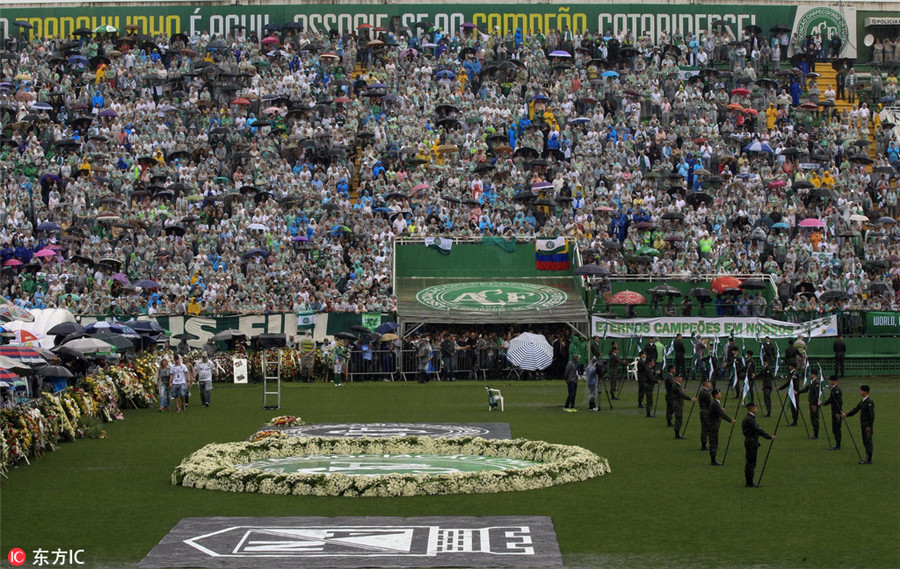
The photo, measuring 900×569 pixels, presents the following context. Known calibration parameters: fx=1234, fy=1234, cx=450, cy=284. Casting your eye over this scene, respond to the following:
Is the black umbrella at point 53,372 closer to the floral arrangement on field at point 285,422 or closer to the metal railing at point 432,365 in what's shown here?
the floral arrangement on field at point 285,422

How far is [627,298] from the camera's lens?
1651 inches

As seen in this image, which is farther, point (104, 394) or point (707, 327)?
point (707, 327)

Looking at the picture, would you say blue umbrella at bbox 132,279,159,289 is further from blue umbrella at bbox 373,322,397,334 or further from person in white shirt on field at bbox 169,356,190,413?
person in white shirt on field at bbox 169,356,190,413

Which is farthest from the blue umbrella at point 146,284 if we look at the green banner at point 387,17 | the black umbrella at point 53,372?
the green banner at point 387,17

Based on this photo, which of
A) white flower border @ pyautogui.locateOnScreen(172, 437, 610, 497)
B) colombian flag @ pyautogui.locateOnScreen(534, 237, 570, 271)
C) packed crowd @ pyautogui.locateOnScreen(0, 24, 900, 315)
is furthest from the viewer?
colombian flag @ pyautogui.locateOnScreen(534, 237, 570, 271)

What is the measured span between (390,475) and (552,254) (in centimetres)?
2812

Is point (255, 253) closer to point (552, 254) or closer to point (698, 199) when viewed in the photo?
point (552, 254)

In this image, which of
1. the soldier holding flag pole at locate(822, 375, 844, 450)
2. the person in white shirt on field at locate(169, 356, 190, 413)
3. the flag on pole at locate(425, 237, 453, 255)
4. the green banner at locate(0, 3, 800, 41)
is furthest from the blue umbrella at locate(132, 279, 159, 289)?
the soldier holding flag pole at locate(822, 375, 844, 450)

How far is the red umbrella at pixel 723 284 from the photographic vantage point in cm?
4275

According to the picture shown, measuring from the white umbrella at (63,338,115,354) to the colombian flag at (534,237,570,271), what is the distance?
61.6ft

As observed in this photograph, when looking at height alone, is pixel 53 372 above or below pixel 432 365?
above

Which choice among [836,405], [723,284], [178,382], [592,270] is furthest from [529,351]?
[836,405]

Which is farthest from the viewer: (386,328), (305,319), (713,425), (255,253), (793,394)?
(255,253)

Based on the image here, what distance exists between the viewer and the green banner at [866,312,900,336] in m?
41.8
